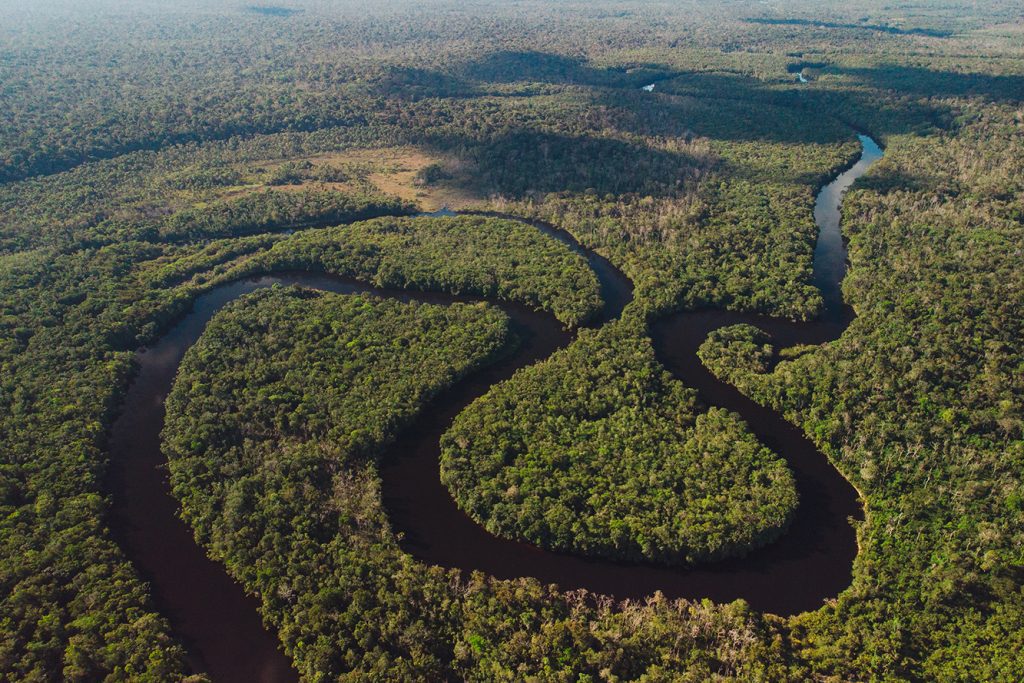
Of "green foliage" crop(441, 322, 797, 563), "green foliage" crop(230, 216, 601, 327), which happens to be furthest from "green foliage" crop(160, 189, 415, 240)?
"green foliage" crop(441, 322, 797, 563)

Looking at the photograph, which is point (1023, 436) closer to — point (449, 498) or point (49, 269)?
point (449, 498)

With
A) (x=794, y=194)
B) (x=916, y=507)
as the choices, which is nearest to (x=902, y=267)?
(x=794, y=194)

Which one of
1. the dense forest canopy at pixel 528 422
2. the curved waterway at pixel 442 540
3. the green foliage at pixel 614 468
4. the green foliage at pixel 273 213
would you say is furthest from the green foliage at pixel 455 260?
the green foliage at pixel 614 468

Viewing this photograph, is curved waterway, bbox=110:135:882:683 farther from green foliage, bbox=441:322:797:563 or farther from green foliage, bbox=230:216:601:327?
green foliage, bbox=230:216:601:327

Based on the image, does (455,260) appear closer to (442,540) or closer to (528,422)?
(528,422)

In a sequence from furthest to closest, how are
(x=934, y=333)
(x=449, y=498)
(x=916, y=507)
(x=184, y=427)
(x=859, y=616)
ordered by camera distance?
(x=934, y=333) < (x=184, y=427) < (x=449, y=498) < (x=916, y=507) < (x=859, y=616)

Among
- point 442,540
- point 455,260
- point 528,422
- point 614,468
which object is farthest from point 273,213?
point 614,468

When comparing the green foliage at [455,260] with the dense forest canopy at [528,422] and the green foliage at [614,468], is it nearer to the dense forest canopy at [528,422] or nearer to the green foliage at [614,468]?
the dense forest canopy at [528,422]

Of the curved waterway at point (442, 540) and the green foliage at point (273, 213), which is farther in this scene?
the green foliage at point (273, 213)
